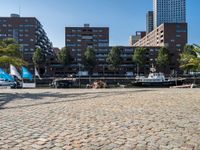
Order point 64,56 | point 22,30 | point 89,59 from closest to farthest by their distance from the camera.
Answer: point 64,56 → point 89,59 → point 22,30

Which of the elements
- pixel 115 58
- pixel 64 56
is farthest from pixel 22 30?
pixel 115 58

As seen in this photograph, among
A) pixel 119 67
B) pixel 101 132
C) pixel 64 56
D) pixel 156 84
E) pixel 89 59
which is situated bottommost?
pixel 101 132

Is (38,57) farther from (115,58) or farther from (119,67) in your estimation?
(119,67)

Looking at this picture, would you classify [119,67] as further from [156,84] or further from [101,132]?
[101,132]

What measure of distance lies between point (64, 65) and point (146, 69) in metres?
33.1

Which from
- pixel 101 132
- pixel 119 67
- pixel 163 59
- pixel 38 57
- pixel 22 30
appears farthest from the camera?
pixel 22 30

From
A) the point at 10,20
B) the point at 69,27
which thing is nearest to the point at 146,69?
the point at 69,27

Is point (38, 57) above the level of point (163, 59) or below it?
above

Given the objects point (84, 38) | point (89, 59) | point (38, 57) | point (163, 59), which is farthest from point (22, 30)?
point (163, 59)

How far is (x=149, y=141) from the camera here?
7.33 metres

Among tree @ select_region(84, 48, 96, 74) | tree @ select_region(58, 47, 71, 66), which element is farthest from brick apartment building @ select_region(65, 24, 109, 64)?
tree @ select_region(58, 47, 71, 66)

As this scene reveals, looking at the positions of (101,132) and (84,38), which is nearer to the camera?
(101,132)

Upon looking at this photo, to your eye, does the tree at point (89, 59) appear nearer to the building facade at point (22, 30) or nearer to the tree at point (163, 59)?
the tree at point (163, 59)

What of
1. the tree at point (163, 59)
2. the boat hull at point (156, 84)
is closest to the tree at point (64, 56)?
the tree at point (163, 59)
